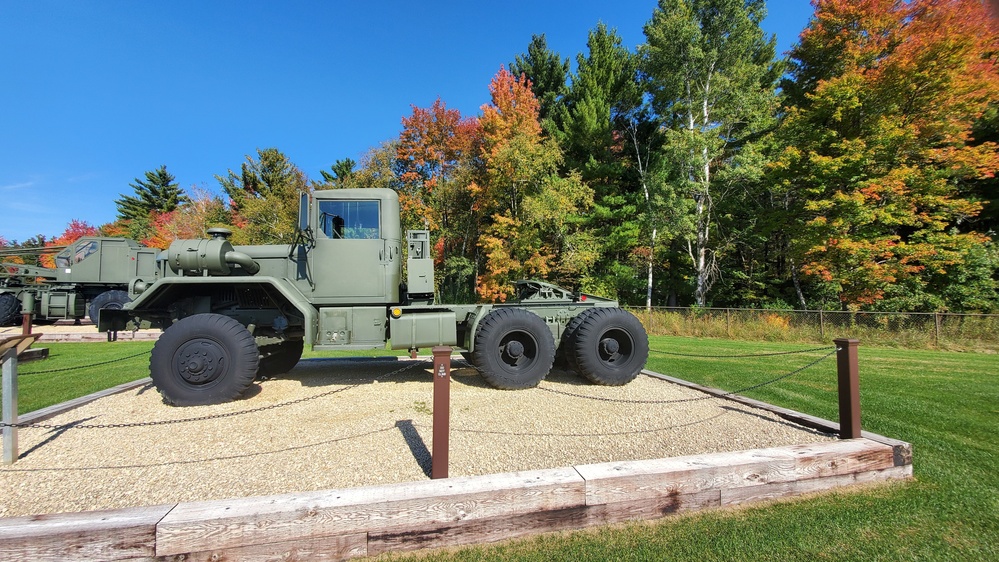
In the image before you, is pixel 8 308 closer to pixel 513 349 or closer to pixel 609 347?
pixel 513 349

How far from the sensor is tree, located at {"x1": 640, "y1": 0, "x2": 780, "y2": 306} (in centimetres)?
1842

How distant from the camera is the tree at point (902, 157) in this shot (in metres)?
14.2

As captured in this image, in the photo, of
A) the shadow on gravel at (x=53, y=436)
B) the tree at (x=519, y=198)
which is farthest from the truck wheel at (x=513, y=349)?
the tree at (x=519, y=198)

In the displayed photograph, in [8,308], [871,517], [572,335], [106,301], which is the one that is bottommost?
[871,517]

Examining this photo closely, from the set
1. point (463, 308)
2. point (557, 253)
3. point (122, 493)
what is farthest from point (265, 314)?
point (557, 253)

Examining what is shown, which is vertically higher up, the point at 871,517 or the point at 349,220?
the point at 349,220

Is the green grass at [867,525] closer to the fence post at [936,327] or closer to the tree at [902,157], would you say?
the fence post at [936,327]

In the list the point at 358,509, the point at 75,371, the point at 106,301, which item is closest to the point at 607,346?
the point at 358,509

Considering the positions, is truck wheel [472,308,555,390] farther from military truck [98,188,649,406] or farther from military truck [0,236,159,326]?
military truck [0,236,159,326]

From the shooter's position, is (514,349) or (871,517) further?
(514,349)

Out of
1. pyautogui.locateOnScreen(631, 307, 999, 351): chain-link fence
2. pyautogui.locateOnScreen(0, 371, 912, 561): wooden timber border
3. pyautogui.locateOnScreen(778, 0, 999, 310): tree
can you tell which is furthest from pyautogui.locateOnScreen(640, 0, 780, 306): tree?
pyautogui.locateOnScreen(0, 371, 912, 561): wooden timber border

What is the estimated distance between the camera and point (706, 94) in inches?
763

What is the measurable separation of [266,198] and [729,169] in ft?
93.0

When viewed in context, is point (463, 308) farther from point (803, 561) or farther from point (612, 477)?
point (803, 561)
